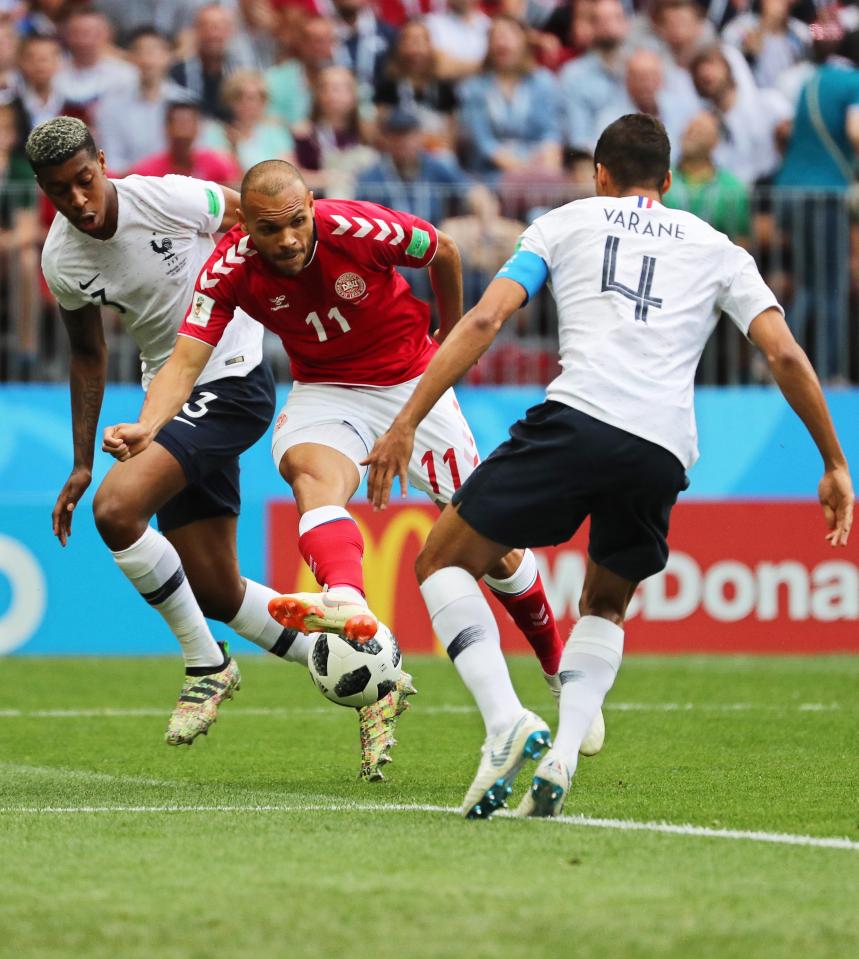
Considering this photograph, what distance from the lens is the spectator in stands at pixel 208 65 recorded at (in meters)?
14.7

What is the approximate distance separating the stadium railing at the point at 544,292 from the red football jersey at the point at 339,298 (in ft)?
21.4

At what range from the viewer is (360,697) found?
20.2 ft

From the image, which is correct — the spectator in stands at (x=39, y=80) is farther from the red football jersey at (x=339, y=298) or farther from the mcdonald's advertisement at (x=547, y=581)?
the red football jersey at (x=339, y=298)

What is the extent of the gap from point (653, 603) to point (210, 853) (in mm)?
8097

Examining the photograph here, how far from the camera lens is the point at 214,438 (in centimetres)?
729

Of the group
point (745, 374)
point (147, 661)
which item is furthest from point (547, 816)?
point (745, 374)

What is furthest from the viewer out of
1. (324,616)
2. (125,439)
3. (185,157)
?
(185,157)

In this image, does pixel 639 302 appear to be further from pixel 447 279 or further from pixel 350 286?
pixel 447 279

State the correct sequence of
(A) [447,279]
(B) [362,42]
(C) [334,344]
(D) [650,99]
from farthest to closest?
(B) [362,42], (D) [650,99], (A) [447,279], (C) [334,344]

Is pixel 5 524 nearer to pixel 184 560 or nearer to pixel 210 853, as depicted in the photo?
pixel 184 560

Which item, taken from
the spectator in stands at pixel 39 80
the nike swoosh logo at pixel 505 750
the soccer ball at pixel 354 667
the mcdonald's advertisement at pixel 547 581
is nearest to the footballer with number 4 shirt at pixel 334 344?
the soccer ball at pixel 354 667

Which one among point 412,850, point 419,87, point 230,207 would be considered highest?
point 419,87

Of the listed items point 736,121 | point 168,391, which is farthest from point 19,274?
point 168,391

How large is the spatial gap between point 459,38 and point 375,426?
9.50 metres
